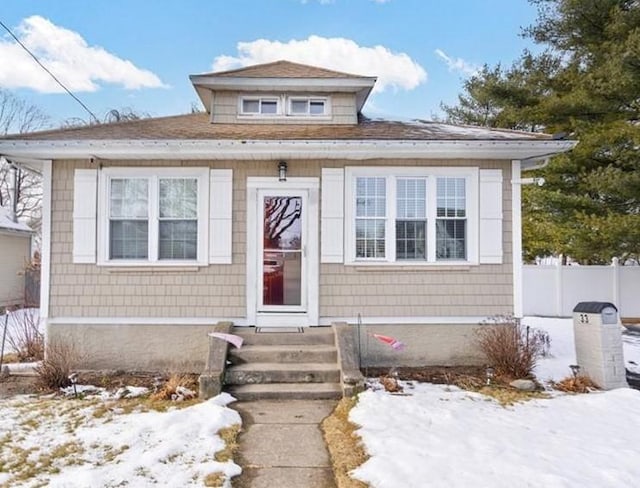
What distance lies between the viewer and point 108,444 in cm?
416

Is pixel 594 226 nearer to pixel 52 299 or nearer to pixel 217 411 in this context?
pixel 217 411

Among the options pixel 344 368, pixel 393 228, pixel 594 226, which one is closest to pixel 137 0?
pixel 393 228

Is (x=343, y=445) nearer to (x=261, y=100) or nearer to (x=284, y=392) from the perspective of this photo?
(x=284, y=392)

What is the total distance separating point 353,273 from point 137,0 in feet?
36.9

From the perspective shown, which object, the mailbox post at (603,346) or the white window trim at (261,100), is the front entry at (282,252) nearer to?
the white window trim at (261,100)

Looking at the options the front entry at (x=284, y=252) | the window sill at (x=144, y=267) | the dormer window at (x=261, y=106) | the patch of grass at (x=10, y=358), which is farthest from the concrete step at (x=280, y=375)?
the dormer window at (x=261, y=106)

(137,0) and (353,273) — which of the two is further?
(137,0)

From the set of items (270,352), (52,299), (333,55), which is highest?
(333,55)

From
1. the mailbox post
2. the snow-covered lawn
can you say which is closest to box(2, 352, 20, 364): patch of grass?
the snow-covered lawn

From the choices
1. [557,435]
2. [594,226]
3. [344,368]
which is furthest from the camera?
[594,226]

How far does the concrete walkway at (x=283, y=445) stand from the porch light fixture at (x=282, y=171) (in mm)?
3358

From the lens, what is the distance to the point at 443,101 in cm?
2034

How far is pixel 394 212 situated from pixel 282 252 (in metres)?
1.92

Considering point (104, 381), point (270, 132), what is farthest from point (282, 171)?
point (104, 381)
